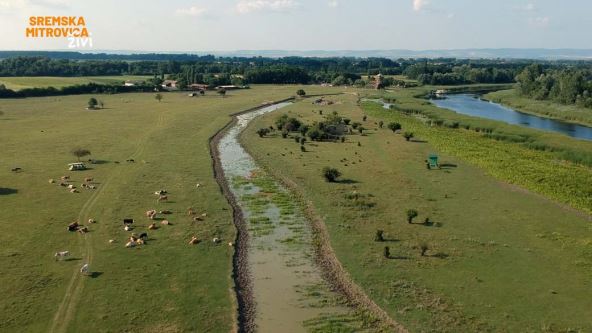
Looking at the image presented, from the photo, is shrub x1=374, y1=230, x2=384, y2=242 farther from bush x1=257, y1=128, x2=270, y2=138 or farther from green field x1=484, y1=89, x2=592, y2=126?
green field x1=484, y1=89, x2=592, y2=126

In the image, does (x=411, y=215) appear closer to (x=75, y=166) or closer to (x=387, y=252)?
(x=387, y=252)

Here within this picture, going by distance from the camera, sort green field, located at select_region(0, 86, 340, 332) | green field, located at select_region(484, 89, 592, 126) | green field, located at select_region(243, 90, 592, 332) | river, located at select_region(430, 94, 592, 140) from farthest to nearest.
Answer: green field, located at select_region(484, 89, 592, 126) → river, located at select_region(430, 94, 592, 140) → green field, located at select_region(243, 90, 592, 332) → green field, located at select_region(0, 86, 340, 332)

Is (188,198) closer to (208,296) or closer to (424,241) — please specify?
(208,296)

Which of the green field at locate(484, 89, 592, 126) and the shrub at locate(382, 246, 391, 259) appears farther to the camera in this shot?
the green field at locate(484, 89, 592, 126)

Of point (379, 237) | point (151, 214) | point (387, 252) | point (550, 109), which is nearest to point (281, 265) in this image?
point (387, 252)

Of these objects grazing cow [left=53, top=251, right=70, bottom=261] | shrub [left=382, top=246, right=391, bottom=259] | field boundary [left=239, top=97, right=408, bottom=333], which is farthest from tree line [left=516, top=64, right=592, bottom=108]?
grazing cow [left=53, top=251, right=70, bottom=261]

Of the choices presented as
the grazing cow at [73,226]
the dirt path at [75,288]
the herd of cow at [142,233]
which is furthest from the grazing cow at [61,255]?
the grazing cow at [73,226]

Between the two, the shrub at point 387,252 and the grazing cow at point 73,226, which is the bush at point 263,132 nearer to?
the grazing cow at point 73,226
